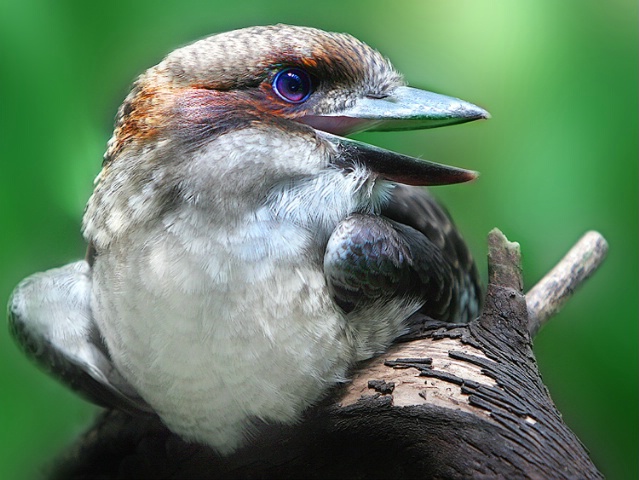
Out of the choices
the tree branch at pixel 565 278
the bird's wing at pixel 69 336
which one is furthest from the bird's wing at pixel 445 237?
the bird's wing at pixel 69 336

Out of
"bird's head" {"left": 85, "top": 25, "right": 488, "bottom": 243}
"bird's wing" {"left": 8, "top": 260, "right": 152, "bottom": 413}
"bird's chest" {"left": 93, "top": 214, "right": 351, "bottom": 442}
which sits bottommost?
"bird's wing" {"left": 8, "top": 260, "right": 152, "bottom": 413}

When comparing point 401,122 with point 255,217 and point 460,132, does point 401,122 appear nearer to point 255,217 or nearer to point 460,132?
point 460,132

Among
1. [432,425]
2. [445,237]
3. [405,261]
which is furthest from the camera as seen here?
[445,237]

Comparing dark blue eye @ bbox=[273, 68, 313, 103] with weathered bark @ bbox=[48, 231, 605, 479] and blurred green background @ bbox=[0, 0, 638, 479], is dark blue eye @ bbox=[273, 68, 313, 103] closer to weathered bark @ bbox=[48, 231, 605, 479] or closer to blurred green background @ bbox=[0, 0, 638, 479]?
blurred green background @ bbox=[0, 0, 638, 479]

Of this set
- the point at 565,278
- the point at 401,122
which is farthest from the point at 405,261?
the point at 565,278

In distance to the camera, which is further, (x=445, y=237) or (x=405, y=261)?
(x=445, y=237)

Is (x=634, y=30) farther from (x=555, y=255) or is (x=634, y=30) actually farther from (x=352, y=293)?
(x=352, y=293)

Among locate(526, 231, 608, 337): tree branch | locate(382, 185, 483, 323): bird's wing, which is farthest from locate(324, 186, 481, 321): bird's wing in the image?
locate(526, 231, 608, 337): tree branch
